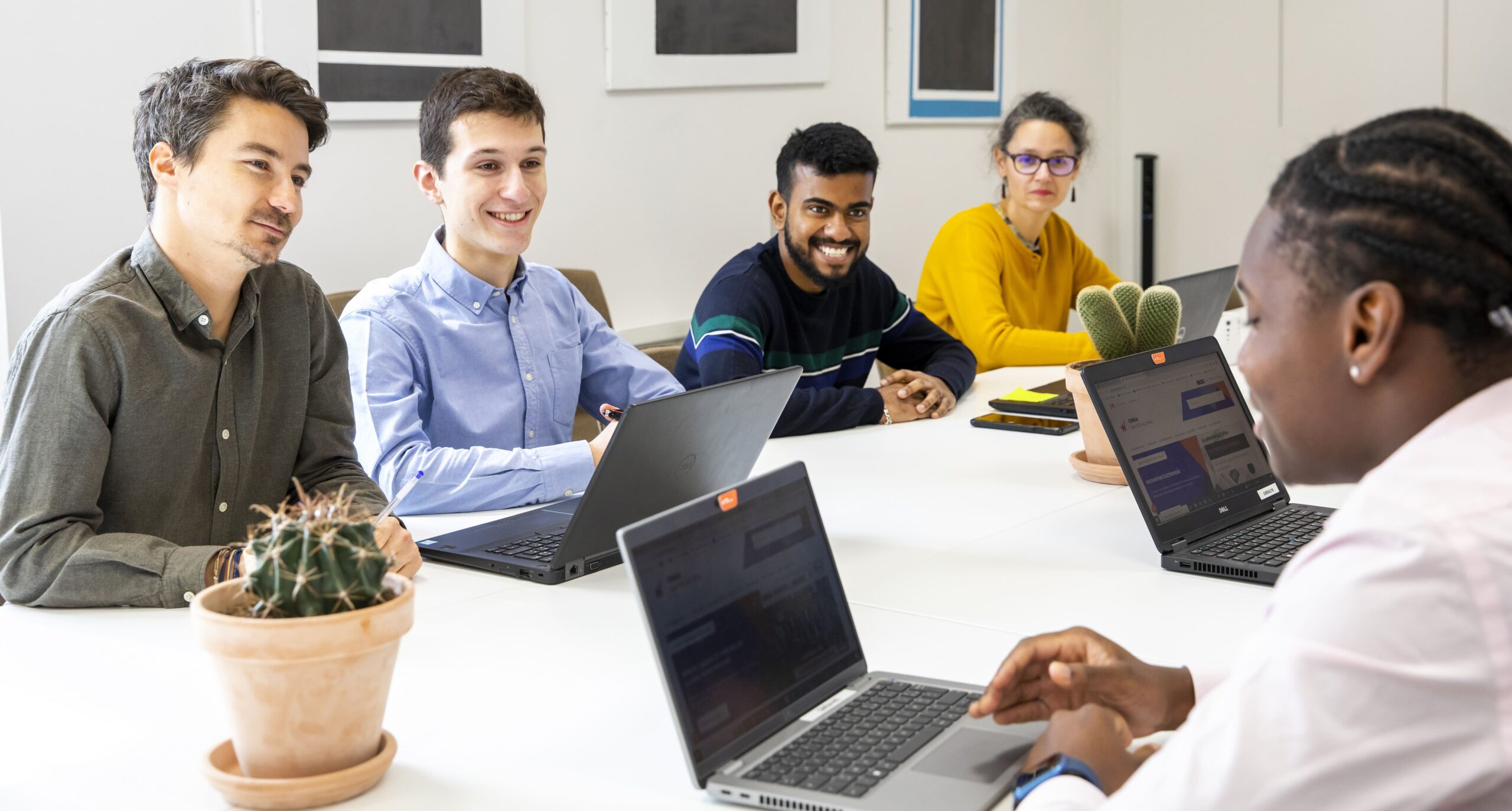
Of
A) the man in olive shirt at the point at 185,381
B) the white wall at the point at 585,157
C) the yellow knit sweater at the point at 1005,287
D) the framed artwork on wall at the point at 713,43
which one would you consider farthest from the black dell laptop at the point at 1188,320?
the framed artwork on wall at the point at 713,43

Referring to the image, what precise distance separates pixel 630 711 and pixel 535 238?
2578mm

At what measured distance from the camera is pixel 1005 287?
3.84 m

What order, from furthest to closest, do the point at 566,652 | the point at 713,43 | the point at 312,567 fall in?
the point at 713,43 < the point at 566,652 < the point at 312,567

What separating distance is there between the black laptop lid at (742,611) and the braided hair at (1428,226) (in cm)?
50

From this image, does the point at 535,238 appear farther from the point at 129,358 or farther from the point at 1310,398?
the point at 1310,398

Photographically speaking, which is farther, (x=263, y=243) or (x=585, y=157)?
(x=585, y=157)

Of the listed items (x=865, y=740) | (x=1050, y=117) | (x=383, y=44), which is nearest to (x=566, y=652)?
(x=865, y=740)

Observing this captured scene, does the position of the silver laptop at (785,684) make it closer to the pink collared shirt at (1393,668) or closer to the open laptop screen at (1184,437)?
the pink collared shirt at (1393,668)

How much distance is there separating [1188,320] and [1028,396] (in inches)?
20.3

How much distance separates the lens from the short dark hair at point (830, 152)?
2922 mm

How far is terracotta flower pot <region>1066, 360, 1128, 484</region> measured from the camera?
2.11 metres

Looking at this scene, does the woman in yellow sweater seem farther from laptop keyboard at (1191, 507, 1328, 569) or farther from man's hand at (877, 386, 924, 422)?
laptop keyboard at (1191, 507, 1328, 569)

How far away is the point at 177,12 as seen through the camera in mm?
2834

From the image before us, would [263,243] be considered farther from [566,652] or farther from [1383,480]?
[1383,480]
